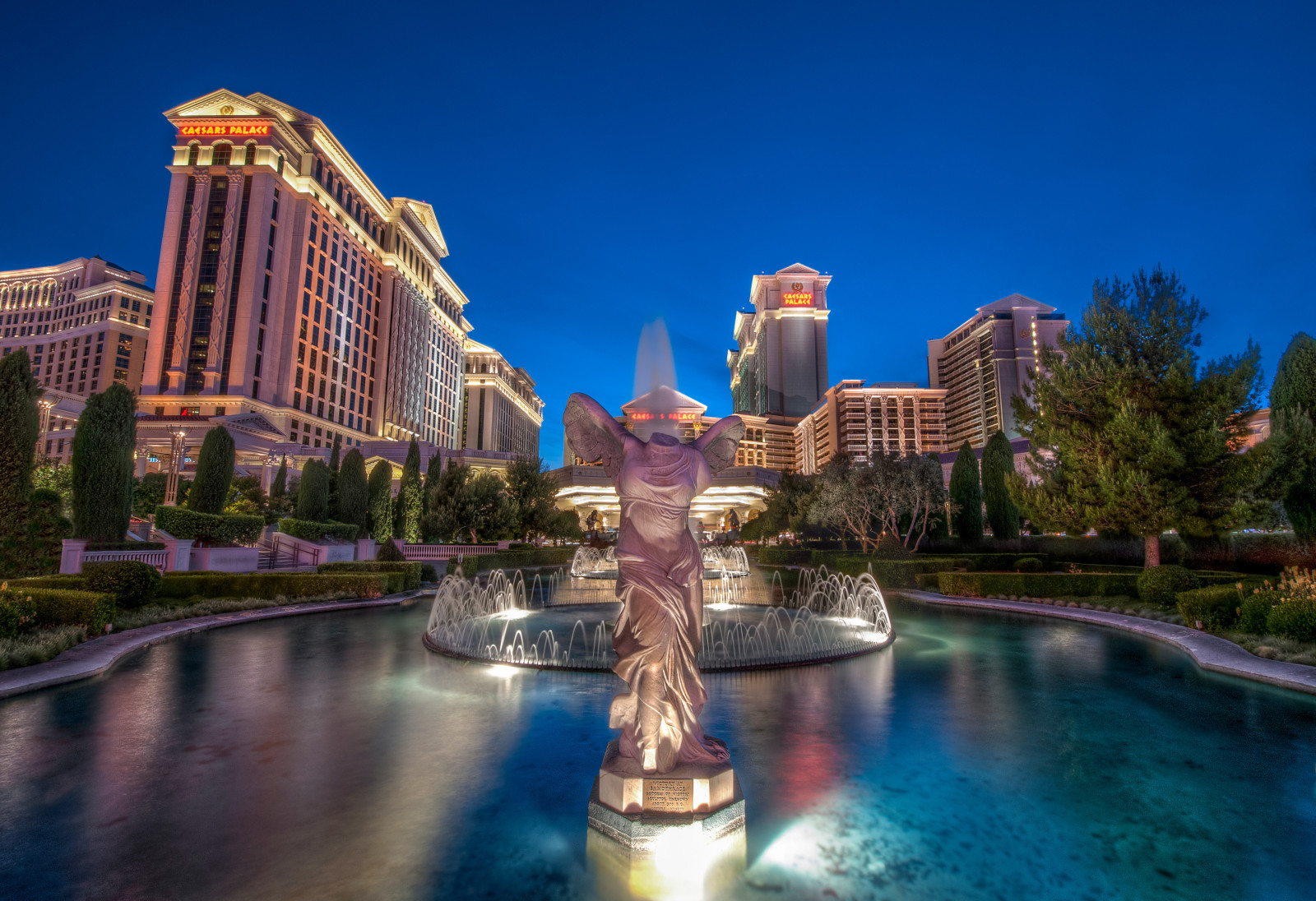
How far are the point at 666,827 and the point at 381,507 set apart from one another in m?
37.1

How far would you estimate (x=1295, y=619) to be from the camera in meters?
10.9

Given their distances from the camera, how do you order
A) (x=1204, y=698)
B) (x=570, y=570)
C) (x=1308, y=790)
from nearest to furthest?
(x=1308, y=790)
(x=1204, y=698)
(x=570, y=570)

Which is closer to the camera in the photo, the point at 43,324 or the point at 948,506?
the point at 948,506

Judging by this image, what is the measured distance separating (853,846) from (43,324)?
577 feet

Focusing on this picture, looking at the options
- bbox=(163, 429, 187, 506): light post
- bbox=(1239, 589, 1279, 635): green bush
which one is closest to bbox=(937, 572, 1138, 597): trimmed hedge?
bbox=(1239, 589, 1279, 635): green bush

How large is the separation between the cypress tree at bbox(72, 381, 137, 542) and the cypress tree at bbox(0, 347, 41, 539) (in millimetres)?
2061

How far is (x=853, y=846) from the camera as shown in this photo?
14.7 ft

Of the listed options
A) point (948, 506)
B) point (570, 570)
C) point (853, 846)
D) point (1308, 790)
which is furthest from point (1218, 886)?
point (570, 570)

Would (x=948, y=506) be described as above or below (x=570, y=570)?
above

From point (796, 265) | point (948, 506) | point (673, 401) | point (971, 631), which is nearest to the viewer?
point (971, 631)

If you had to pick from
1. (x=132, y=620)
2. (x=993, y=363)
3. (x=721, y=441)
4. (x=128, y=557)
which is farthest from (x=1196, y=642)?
(x=993, y=363)

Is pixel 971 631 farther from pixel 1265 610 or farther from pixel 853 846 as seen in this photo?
pixel 853 846

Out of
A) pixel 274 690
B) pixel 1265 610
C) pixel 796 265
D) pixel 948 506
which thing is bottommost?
pixel 274 690

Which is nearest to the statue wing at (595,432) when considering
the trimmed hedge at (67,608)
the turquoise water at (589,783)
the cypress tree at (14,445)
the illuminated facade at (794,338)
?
the turquoise water at (589,783)
